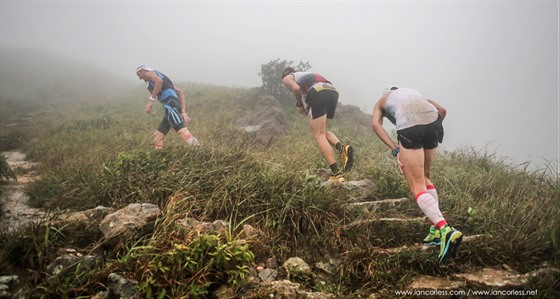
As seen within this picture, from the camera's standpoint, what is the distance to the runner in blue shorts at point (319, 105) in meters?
4.46

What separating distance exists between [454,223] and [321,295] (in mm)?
2105

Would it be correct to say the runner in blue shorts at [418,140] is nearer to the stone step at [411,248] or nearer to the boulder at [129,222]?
the stone step at [411,248]

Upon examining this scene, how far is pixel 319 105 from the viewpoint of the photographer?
14.7ft

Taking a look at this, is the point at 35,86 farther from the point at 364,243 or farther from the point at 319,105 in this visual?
the point at 364,243

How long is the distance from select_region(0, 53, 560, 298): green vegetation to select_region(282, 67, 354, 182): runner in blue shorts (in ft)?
1.76

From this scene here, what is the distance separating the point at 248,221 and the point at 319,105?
88.8 inches

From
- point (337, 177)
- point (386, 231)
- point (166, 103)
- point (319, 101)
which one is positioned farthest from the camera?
point (166, 103)

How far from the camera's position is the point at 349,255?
267 centimetres

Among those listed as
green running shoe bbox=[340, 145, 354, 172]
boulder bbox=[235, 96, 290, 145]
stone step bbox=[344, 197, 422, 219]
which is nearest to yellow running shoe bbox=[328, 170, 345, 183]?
green running shoe bbox=[340, 145, 354, 172]

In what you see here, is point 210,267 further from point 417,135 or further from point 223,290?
point 417,135

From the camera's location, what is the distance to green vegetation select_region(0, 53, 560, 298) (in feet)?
7.38

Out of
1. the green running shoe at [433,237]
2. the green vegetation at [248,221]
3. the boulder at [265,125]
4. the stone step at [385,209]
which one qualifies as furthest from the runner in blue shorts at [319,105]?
the boulder at [265,125]

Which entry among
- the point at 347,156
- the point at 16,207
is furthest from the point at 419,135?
the point at 16,207

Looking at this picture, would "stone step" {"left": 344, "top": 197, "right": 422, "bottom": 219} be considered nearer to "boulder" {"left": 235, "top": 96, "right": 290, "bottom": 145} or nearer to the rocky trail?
the rocky trail
